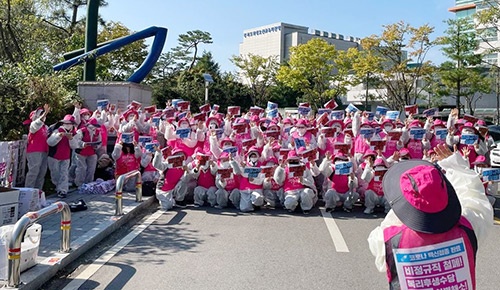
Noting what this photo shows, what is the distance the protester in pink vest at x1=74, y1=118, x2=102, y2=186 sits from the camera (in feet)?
35.4

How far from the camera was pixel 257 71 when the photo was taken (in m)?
49.4

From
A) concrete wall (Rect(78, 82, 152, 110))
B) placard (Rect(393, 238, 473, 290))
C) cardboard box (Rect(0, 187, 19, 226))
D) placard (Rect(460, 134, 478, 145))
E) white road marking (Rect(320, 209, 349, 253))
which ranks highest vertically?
concrete wall (Rect(78, 82, 152, 110))

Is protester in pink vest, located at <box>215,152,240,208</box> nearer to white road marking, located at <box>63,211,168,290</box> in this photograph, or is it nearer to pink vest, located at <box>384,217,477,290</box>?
white road marking, located at <box>63,211,168,290</box>

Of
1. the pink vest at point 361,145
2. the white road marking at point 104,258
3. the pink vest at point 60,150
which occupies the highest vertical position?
the pink vest at point 361,145

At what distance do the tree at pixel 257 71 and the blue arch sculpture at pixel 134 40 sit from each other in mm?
30572

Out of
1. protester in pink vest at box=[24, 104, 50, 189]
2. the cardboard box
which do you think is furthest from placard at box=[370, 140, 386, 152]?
the cardboard box

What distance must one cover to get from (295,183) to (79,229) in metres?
4.14

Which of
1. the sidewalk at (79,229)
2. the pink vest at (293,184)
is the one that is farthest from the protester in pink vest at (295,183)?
→ the sidewalk at (79,229)

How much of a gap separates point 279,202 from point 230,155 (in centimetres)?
141

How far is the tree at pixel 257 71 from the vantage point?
162 ft

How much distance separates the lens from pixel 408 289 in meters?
2.45

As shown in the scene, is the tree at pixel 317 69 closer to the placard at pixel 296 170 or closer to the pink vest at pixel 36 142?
the placard at pixel 296 170

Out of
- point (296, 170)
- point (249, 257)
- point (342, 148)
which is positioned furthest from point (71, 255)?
point (342, 148)

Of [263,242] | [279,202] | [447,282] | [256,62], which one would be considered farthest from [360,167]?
[256,62]
